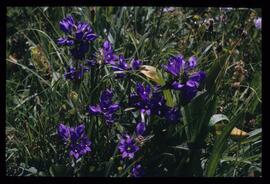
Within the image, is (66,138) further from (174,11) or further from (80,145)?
(174,11)

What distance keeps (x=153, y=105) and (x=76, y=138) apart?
1.10ft

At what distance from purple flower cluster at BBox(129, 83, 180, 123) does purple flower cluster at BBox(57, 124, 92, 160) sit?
0.24m

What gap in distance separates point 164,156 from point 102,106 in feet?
1.08

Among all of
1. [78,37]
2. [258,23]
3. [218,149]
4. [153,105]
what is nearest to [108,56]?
[78,37]

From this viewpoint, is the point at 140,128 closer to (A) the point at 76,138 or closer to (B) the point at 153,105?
(B) the point at 153,105

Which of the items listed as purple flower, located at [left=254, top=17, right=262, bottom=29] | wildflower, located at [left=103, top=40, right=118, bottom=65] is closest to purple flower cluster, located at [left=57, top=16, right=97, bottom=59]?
wildflower, located at [left=103, top=40, right=118, bottom=65]

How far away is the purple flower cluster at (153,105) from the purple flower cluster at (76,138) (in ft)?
0.77

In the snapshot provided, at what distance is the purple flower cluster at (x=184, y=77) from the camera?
195 centimetres

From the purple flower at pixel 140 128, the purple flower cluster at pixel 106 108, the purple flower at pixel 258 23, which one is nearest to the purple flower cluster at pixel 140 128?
the purple flower at pixel 140 128

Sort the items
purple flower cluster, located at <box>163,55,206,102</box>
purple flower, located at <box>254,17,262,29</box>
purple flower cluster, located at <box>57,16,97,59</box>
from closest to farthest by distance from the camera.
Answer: purple flower cluster, located at <box>163,55,206,102</box>, purple flower cluster, located at <box>57,16,97,59</box>, purple flower, located at <box>254,17,262,29</box>

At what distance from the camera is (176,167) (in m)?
2.10

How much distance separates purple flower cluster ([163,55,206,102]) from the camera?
1952mm

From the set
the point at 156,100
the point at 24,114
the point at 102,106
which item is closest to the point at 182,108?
the point at 156,100

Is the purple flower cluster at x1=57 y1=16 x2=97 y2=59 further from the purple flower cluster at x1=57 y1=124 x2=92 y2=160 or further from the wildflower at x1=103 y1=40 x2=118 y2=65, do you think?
the purple flower cluster at x1=57 y1=124 x2=92 y2=160
